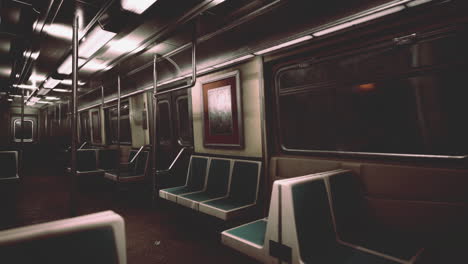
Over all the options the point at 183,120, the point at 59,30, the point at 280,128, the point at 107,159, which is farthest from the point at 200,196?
the point at 107,159

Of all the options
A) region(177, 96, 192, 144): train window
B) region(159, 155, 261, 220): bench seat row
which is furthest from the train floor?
region(177, 96, 192, 144): train window

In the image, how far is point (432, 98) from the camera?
2.38m

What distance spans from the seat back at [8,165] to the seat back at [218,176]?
4738mm

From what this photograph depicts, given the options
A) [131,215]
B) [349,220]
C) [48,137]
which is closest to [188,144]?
[131,215]

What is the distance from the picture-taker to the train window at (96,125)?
385 inches

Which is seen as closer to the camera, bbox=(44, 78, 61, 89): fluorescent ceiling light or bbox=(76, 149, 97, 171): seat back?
bbox=(44, 78, 61, 89): fluorescent ceiling light

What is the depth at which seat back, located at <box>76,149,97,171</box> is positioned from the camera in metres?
7.41

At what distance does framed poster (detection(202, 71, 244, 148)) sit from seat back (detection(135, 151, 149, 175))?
2121mm

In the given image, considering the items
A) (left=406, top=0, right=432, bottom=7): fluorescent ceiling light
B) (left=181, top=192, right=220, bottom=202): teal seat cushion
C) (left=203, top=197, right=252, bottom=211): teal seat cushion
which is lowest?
(left=203, top=197, right=252, bottom=211): teal seat cushion

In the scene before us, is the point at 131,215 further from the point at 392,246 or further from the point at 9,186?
the point at 392,246

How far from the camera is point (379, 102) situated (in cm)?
273

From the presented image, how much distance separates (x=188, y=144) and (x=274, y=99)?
2.57 meters

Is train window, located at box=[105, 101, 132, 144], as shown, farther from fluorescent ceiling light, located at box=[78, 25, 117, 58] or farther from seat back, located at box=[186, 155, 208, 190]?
seat back, located at box=[186, 155, 208, 190]

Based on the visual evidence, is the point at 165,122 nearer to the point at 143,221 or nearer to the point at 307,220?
the point at 143,221
